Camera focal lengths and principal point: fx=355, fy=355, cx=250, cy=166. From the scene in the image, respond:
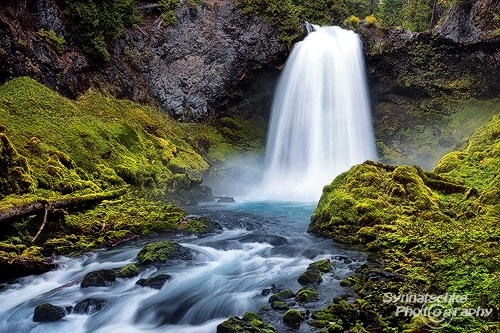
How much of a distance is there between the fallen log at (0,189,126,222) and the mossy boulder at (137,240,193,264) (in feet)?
9.35

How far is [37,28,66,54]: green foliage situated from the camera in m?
18.6

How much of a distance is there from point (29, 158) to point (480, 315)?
12.3 metres

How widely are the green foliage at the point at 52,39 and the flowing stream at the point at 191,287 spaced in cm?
1432

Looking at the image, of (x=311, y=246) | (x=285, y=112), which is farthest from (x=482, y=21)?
(x=311, y=246)

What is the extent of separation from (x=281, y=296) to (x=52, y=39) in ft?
62.6

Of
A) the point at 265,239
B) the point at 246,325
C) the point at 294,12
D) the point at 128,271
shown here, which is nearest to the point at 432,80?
the point at 294,12

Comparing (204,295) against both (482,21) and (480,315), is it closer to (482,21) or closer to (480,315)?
(480,315)

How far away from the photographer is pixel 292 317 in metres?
5.39

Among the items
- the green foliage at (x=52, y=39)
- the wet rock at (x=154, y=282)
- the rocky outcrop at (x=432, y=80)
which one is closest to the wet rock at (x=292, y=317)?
the wet rock at (x=154, y=282)

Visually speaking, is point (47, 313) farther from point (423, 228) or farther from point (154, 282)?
point (423, 228)

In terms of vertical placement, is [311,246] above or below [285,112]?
below

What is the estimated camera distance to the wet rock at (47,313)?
596 centimetres

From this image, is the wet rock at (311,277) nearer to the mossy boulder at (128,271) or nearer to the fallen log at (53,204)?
the mossy boulder at (128,271)

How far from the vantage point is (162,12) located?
27.7m
